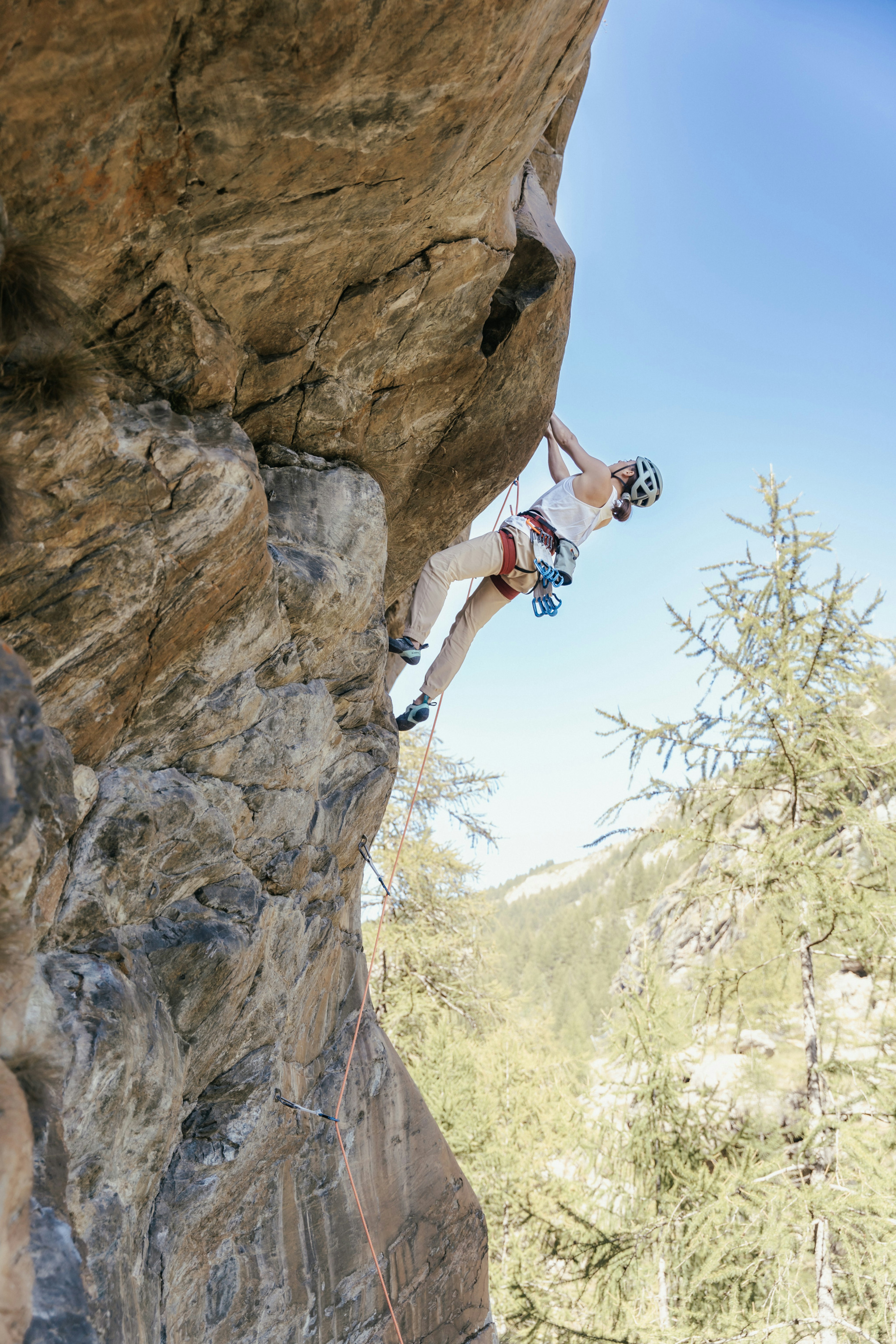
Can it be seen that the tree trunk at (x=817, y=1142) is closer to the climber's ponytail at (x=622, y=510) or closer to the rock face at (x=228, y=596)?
the rock face at (x=228, y=596)

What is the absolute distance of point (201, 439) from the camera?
13.1ft

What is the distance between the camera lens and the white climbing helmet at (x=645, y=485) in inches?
257

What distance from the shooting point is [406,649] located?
6121mm

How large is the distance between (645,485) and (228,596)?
374 cm

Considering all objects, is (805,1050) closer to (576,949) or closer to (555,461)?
(555,461)

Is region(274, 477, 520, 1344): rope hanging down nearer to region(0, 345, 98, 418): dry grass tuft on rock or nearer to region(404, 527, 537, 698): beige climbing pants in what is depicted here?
region(404, 527, 537, 698): beige climbing pants

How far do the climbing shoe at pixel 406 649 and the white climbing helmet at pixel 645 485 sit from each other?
209 cm

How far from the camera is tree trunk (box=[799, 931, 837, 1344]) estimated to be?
6.70 meters

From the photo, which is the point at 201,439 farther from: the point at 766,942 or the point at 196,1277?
the point at 766,942

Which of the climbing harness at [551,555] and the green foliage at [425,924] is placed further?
the green foliage at [425,924]

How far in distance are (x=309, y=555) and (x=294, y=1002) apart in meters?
2.79

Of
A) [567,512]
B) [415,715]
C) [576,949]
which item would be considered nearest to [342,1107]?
[415,715]

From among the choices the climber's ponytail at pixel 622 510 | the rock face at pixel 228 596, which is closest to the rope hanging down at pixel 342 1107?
the rock face at pixel 228 596

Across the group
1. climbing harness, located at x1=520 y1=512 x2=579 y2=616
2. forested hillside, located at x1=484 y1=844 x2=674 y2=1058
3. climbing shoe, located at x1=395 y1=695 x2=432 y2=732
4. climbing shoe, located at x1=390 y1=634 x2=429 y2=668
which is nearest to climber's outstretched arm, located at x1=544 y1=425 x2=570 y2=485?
climbing harness, located at x1=520 y1=512 x2=579 y2=616
